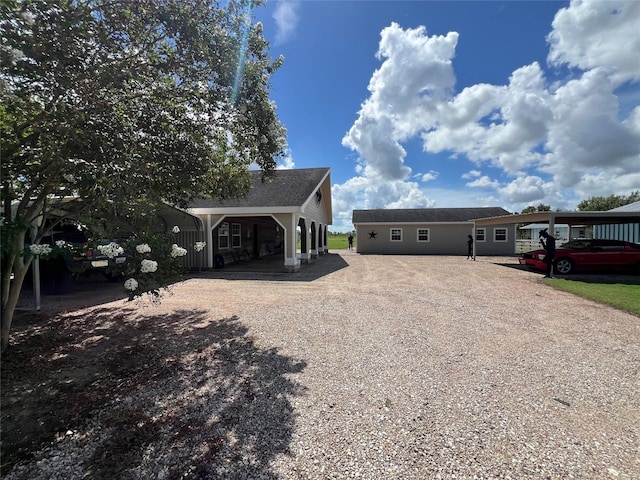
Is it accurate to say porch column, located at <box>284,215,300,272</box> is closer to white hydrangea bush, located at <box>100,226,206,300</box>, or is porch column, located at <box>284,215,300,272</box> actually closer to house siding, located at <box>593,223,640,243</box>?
white hydrangea bush, located at <box>100,226,206,300</box>

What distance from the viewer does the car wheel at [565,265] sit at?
12.5 meters

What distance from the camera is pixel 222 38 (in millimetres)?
4109

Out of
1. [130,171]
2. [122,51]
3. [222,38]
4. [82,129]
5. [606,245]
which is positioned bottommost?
[606,245]

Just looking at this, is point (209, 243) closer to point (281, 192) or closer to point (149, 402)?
point (281, 192)

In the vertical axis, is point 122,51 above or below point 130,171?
above

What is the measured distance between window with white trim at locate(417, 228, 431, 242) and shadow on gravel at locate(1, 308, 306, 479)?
2091cm

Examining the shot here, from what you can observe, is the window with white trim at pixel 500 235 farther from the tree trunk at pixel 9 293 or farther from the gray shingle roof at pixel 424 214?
the tree trunk at pixel 9 293

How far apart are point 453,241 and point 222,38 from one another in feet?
74.7

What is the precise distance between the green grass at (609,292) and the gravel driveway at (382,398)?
1145 millimetres

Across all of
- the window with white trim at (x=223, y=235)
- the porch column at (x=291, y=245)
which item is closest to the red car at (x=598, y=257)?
the porch column at (x=291, y=245)

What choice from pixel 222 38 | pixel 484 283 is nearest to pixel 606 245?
pixel 484 283

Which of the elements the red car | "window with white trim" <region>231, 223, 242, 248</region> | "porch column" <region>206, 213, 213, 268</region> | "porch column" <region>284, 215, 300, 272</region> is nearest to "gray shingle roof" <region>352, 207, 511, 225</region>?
"window with white trim" <region>231, 223, 242, 248</region>

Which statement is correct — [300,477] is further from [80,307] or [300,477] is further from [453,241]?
[453,241]

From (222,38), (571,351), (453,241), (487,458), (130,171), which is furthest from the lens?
(453,241)
